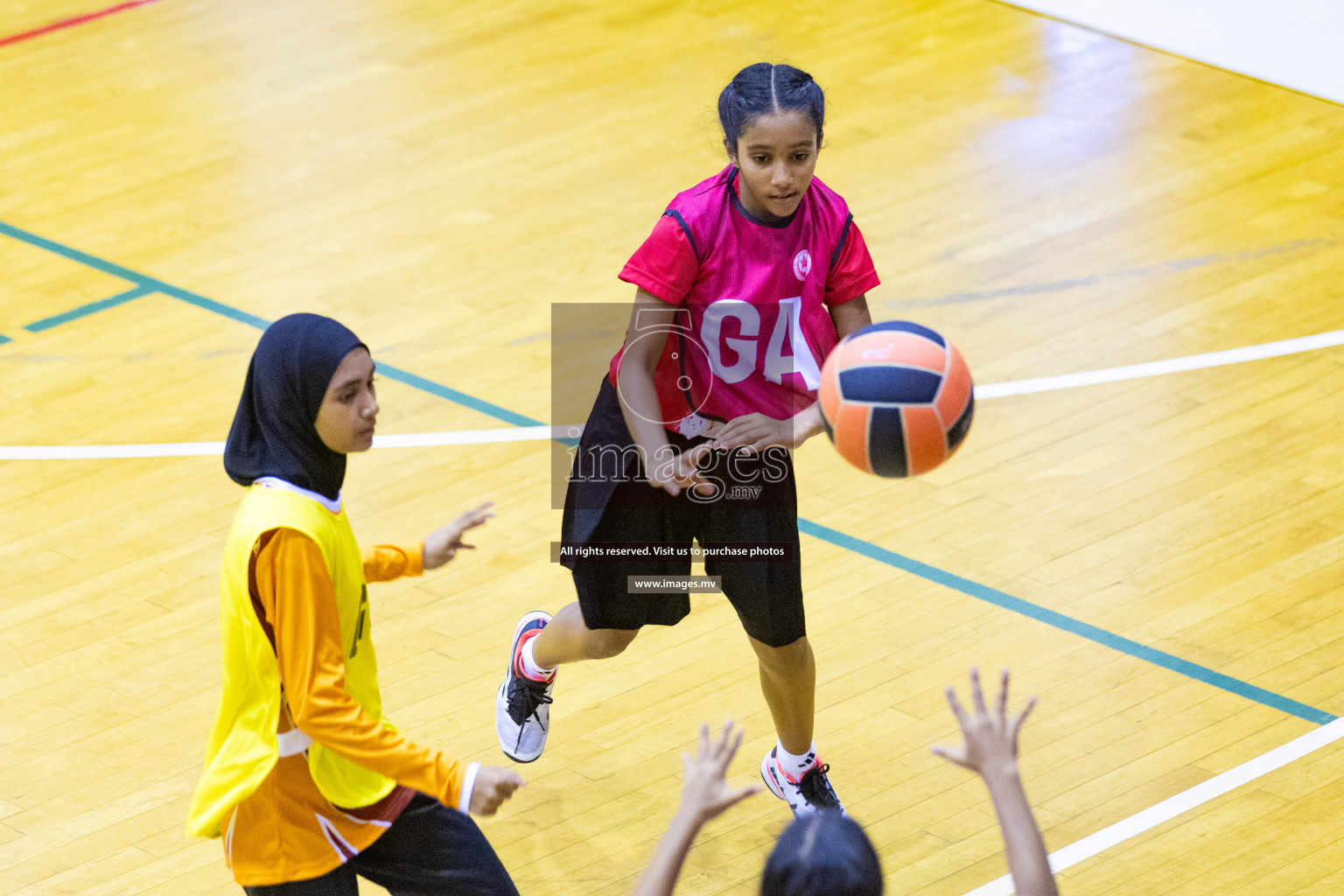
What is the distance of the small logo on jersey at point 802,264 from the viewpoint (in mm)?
4168

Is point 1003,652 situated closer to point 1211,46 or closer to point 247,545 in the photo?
point 247,545

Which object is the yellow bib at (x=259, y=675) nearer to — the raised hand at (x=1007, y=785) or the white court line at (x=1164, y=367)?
the raised hand at (x=1007, y=785)

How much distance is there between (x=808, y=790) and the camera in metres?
4.60

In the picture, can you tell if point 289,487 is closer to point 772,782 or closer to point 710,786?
point 710,786

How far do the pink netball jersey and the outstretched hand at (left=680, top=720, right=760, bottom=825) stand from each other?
58.5 inches

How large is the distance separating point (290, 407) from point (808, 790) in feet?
6.08

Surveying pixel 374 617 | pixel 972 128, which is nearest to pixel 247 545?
pixel 374 617

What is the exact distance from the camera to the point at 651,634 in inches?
218

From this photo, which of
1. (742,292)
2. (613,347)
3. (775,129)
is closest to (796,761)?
(742,292)

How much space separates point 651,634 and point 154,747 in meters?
1.47

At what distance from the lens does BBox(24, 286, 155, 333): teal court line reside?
738 centimetres

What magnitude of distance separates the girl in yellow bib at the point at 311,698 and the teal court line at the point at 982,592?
2.40m

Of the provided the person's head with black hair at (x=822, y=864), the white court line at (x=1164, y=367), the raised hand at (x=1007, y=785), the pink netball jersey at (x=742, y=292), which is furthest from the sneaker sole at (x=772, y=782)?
the white court line at (x=1164, y=367)

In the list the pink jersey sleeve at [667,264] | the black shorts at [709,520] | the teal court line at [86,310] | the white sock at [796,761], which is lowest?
the teal court line at [86,310]
